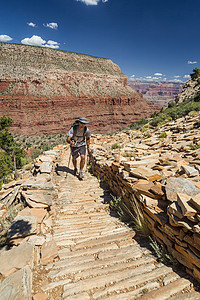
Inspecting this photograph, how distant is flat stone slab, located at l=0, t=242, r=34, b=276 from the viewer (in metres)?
1.94

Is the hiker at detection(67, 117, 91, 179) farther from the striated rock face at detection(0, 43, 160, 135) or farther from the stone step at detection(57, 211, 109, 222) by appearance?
the striated rock face at detection(0, 43, 160, 135)

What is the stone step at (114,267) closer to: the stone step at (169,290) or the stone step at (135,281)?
the stone step at (135,281)

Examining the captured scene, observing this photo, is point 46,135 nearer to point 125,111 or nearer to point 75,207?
point 125,111

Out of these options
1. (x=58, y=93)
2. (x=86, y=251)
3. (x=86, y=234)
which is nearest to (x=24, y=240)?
(x=86, y=251)

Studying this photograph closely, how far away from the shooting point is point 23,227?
2498 millimetres

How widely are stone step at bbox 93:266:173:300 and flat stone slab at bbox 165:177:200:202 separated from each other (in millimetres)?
884

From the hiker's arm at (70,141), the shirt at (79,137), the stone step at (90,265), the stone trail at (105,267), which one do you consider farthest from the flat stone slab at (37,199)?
the shirt at (79,137)

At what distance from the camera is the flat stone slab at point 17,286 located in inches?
62.9

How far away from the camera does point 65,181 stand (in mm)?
5902

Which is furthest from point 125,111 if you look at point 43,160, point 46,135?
point 43,160

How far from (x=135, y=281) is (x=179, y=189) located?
133 cm

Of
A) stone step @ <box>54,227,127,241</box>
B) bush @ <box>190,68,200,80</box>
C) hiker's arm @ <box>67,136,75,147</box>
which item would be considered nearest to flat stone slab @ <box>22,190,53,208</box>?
stone step @ <box>54,227,127,241</box>

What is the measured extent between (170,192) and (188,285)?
1083 millimetres

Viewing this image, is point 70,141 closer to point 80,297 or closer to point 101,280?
point 101,280
